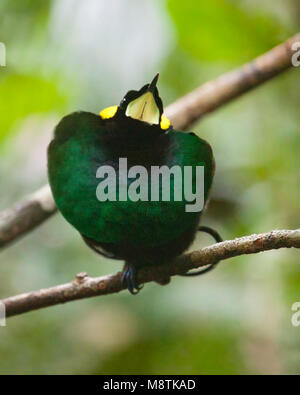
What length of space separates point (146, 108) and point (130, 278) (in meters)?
0.45

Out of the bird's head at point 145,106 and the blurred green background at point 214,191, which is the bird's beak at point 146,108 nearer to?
the bird's head at point 145,106

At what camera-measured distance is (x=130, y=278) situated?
180 cm

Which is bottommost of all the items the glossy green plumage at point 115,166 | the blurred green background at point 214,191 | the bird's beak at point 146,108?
the glossy green plumage at point 115,166

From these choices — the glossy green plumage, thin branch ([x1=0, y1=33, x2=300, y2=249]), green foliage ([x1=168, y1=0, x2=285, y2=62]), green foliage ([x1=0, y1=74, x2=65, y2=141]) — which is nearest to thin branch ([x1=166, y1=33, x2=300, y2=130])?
thin branch ([x1=0, y1=33, x2=300, y2=249])

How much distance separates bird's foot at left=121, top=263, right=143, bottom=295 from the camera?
5.89 feet

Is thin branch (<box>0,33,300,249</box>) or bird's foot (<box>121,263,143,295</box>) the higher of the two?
thin branch (<box>0,33,300,249</box>)

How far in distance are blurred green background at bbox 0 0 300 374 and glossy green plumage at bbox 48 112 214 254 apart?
0.79m

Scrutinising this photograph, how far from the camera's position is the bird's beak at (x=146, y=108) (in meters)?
1.61

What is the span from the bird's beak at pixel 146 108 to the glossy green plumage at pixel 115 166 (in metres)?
0.03

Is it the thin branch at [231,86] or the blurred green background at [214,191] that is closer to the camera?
the thin branch at [231,86]

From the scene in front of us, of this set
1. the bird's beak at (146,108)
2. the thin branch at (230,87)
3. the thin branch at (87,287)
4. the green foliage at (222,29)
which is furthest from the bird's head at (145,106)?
the green foliage at (222,29)

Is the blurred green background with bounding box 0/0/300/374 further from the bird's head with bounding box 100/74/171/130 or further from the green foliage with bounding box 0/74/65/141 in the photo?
the bird's head with bounding box 100/74/171/130
